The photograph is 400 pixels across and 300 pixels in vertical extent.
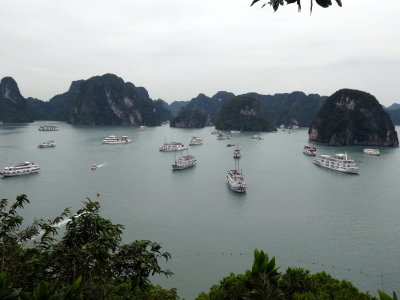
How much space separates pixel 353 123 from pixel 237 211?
125 m

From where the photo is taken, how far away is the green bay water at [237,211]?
33.7m

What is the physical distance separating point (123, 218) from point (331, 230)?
2671 centimetres

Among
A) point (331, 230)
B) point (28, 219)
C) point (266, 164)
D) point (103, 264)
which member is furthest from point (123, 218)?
point (266, 164)

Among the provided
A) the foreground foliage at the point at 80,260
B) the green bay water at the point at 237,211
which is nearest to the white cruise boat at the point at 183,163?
the green bay water at the point at 237,211

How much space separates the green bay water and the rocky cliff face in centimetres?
6493

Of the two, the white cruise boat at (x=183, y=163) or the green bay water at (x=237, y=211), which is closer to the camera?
the green bay water at (x=237, y=211)

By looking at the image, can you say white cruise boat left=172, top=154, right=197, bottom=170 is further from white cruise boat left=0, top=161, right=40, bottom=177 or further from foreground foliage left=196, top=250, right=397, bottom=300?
foreground foliage left=196, top=250, right=397, bottom=300

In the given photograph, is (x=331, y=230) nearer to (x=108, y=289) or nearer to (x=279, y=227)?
(x=279, y=227)

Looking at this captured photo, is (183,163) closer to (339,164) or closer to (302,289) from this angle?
(339,164)

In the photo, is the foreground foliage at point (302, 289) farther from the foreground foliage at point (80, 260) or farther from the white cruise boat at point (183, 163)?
the white cruise boat at point (183, 163)

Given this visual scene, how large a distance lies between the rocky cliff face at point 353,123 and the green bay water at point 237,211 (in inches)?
2556

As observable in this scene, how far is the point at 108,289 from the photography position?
8.94 m

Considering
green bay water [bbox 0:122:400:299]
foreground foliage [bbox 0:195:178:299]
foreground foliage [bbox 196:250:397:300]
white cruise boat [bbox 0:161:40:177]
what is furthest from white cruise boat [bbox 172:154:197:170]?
foreground foliage [bbox 0:195:178:299]

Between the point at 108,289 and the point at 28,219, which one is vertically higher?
the point at 108,289
